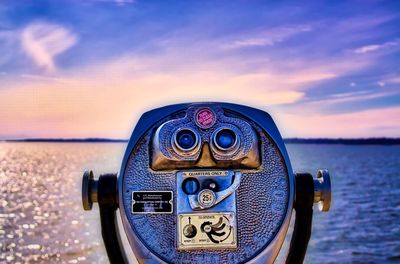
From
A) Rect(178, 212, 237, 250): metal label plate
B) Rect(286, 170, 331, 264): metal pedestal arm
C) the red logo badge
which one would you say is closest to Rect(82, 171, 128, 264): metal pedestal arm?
Rect(178, 212, 237, 250): metal label plate

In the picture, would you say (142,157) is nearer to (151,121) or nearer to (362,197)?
(151,121)

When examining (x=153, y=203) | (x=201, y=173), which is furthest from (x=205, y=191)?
(x=153, y=203)

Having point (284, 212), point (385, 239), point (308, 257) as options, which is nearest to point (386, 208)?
point (385, 239)

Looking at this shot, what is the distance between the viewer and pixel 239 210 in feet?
8.14

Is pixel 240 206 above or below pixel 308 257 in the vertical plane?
above

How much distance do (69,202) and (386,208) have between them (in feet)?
48.8

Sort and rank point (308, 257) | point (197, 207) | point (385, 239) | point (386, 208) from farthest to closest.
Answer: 1. point (386, 208)
2. point (385, 239)
3. point (308, 257)
4. point (197, 207)

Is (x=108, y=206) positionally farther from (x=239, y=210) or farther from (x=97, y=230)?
(x=97, y=230)

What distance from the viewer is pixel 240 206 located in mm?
2482

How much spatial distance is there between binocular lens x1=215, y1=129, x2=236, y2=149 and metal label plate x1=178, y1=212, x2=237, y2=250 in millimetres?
238

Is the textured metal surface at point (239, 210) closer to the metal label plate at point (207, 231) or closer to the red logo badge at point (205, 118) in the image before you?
the metal label plate at point (207, 231)

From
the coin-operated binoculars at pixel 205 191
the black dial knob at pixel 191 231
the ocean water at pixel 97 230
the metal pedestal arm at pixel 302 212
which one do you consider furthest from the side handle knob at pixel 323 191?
the ocean water at pixel 97 230

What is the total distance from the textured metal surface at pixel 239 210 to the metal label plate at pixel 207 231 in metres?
0.02

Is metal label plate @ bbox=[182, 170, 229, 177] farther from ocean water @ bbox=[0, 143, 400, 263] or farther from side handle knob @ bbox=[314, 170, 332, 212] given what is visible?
ocean water @ bbox=[0, 143, 400, 263]
